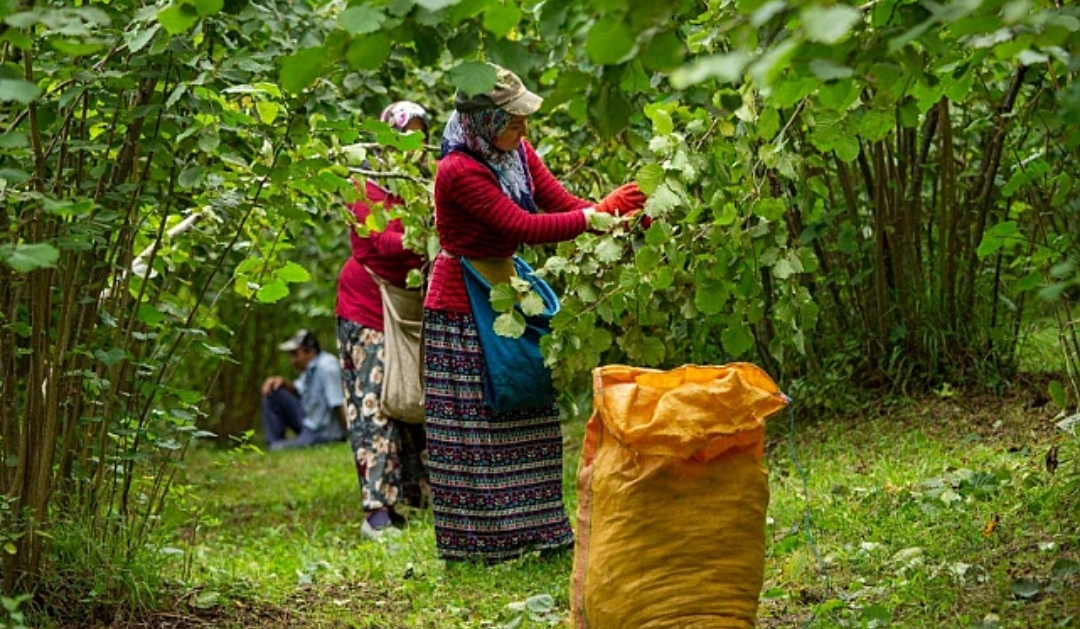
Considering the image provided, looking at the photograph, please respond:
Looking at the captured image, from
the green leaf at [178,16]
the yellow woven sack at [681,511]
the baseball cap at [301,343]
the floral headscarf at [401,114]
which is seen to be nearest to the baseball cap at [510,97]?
the yellow woven sack at [681,511]

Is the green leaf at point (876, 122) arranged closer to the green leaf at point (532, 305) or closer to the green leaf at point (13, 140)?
the green leaf at point (532, 305)

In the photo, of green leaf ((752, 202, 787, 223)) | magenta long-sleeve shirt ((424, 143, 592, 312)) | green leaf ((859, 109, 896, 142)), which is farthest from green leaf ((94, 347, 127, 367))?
green leaf ((859, 109, 896, 142))

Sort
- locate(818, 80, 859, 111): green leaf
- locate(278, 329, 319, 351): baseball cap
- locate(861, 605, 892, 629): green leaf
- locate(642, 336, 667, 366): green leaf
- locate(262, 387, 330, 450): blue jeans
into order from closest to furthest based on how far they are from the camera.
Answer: locate(818, 80, 859, 111): green leaf → locate(861, 605, 892, 629): green leaf → locate(642, 336, 667, 366): green leaf → locate(278, 329, 319, 351): baseball cap → locate(262, 387, 330, 450): blue jeans

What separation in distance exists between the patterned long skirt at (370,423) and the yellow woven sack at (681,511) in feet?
11.0

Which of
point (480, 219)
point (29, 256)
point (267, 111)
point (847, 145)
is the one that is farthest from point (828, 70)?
point (480, 219)

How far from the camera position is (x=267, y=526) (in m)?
8.19

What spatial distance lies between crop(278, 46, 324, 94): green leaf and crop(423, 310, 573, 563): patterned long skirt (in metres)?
2.42

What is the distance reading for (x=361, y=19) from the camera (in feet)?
9.15

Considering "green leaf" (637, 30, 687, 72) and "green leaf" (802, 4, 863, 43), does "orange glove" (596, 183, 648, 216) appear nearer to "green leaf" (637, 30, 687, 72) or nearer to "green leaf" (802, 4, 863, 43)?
"green leaf" (637, 30, 687, 72)

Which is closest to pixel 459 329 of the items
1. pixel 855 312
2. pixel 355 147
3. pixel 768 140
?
pixel 355 147

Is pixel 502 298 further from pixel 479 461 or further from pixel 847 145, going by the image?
pixel 847 145

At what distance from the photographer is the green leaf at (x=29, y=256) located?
290cm

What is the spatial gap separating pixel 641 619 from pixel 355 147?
1990 millimetres

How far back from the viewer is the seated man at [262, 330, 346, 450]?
568 inches
